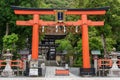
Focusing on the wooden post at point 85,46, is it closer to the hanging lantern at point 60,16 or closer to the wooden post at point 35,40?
the hanging lantern at point 60,16

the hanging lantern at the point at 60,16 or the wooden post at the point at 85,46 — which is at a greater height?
the hanging lantern at the point at 60,16

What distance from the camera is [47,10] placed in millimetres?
21375

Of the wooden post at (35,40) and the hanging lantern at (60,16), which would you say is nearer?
the wooden post at (35,40)

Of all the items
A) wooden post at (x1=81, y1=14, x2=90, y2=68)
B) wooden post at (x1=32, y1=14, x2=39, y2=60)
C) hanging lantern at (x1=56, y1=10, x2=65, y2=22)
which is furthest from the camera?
hanging lantern at (x1=56, y1=10, x2=65, y2=22)

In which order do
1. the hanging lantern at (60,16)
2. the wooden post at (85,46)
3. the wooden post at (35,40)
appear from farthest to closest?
the hanging lantern at (60,16), the wooden post at (35,40), the wooden post at (85,46)

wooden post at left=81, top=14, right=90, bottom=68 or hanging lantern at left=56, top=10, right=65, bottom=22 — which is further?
hanging lantern at left=56, top=10, right=65, bottom=22

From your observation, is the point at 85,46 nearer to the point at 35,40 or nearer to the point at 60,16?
the point at 60,16

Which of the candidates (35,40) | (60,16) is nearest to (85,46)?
(60,16)

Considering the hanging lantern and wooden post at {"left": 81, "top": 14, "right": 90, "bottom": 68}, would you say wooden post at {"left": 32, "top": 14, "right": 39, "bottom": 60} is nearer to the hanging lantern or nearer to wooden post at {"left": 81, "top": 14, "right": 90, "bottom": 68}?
the hanging lantern

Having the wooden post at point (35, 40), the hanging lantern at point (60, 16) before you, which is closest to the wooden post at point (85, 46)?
the hanging lantern at point (60, 16)

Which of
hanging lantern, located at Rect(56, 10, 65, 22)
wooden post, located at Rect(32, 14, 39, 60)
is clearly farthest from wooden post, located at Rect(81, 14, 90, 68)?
wooden post, located at Rect(32, 14, 39, 60)


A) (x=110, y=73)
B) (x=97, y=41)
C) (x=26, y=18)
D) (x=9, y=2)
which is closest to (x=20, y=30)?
(x=26, y=18)

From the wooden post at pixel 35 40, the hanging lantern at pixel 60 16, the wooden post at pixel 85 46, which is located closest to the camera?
the wooden post at pixel 85 46

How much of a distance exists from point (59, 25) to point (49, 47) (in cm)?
2872
